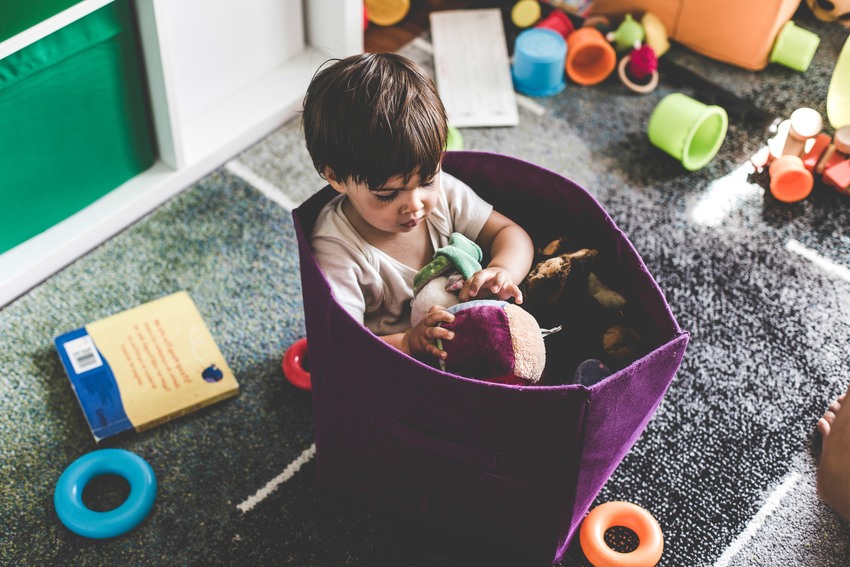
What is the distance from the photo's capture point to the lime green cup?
1.38m

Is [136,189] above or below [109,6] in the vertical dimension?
below

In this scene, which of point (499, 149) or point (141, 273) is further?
point (499, 149)

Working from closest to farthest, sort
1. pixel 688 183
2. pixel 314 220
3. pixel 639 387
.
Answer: pixel 639 387, pixel 314 220, pixel 688 183

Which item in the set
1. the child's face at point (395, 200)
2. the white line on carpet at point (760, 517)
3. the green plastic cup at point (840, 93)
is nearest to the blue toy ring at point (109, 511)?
the child's face at point (395, 200)

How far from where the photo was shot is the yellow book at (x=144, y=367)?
3.49 feet

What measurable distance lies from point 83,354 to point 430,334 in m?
0.54

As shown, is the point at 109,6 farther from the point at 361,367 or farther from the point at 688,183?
the point at 688,183

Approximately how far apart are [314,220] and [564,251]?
0.29m

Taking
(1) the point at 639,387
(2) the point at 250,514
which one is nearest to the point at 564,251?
(1) the point at 639,387

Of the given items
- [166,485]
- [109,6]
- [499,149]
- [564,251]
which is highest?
[109,6]

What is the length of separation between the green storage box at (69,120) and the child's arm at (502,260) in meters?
0.59

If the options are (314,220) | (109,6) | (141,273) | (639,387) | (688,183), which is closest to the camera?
(639,387)

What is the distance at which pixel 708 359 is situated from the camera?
1171 mm

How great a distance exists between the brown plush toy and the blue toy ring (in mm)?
505
